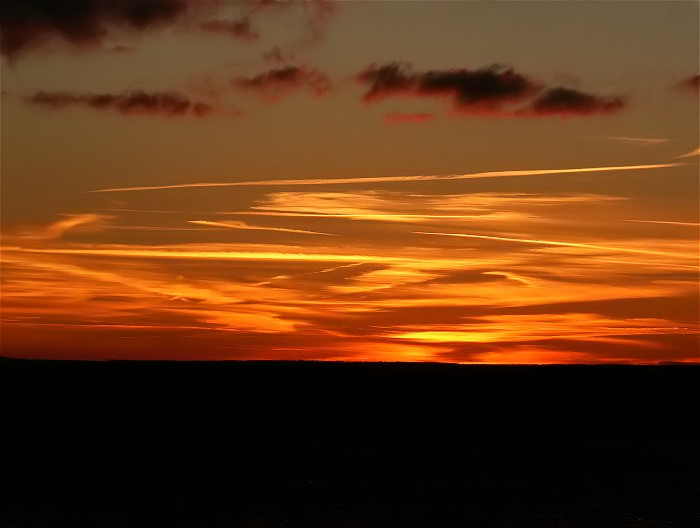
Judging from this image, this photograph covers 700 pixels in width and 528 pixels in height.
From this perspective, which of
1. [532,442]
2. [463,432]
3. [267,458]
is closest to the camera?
[267,458]

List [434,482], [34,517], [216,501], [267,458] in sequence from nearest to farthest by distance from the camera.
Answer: [34,517] < [216,501] < [434,482] < [267,458]

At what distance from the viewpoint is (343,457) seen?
30641 millimetres

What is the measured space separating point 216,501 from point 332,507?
2539mm

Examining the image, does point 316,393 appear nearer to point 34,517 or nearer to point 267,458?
point 267,458

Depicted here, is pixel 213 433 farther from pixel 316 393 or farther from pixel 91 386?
pixel 91 386

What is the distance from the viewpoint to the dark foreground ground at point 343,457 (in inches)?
928

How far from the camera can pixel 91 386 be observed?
5472 centimetres

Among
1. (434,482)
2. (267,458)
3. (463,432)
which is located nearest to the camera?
(434,482)

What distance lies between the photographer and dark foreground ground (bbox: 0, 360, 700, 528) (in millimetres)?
23562

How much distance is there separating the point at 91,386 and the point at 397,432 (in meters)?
23.2

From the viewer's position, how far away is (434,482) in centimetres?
2689

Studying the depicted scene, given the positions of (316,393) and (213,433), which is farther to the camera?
(316,393)

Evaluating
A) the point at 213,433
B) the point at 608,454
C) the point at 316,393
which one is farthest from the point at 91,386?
the point at 608,454

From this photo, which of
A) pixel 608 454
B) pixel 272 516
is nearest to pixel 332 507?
pixel 272 516
